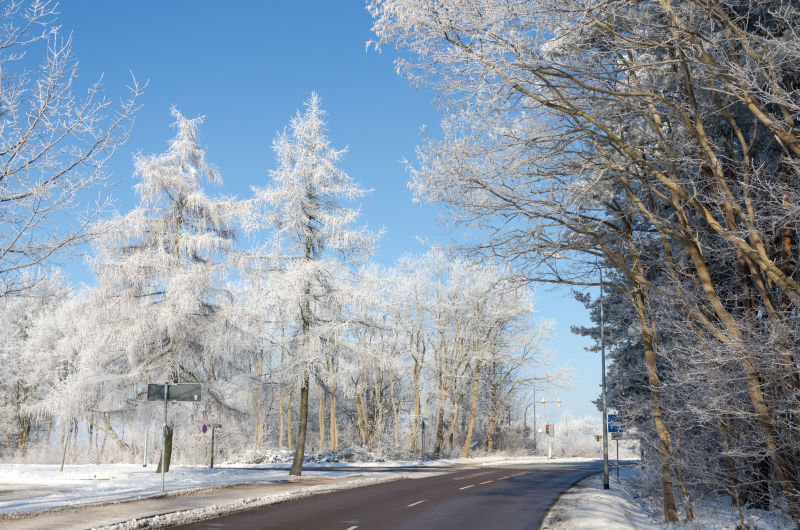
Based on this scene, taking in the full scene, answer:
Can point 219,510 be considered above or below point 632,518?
above

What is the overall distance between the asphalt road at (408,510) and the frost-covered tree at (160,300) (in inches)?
336

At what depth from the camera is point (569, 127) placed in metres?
10.7

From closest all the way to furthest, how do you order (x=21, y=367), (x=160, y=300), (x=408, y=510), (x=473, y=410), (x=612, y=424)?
(x=408, y=510)
(x=160, y=300)
(x=612, y=424)
(x=21, y=367)
(x=473, y=410)

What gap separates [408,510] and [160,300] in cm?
1405

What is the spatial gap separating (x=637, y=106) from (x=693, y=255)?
2537mm

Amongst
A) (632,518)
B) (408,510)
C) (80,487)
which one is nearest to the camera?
(408,510)

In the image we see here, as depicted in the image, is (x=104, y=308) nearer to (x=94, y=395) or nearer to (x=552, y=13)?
(x=94, y=395)

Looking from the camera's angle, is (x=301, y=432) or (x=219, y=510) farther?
(x=301, y=432)

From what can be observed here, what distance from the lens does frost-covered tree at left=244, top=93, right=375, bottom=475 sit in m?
23.5

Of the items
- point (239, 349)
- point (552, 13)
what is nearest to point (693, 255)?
point (552, 13)

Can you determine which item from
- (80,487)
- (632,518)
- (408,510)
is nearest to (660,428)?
(632,518)

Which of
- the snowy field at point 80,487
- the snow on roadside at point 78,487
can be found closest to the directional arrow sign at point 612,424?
the snowy field at point 80,487

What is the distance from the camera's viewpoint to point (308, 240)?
24.8 meters

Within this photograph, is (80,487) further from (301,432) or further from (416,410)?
(416,410)
